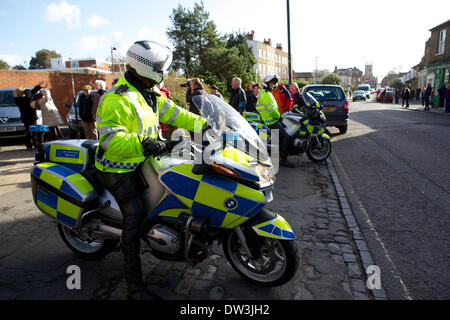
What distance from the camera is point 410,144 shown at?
9.22m

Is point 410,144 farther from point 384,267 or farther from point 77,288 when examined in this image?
point 77,288

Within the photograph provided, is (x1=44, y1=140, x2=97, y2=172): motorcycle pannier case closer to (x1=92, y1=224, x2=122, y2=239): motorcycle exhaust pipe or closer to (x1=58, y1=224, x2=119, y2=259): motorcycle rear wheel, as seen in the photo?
(x1=92, y1=224, x2=122, y2=239): motorcycle exhaust pipe

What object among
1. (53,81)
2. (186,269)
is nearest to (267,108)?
(186,269)

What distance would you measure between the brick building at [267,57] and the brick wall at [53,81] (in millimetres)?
40838

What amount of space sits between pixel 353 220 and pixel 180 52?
33.0m

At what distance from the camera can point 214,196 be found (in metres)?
2.57

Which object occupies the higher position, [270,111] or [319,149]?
[270,111]

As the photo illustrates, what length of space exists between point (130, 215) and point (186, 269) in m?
0.92

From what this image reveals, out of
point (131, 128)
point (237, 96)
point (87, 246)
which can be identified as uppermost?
point (237, 96)

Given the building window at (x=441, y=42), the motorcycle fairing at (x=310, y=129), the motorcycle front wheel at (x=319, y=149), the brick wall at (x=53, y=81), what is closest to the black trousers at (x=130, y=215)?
the motorcycle fairing at (x=310, y=129)

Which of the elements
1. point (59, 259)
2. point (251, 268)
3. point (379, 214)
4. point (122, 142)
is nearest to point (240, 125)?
point (122, 142)

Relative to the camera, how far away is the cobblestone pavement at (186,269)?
2826mm

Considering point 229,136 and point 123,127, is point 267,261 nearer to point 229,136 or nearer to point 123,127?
point 229,136

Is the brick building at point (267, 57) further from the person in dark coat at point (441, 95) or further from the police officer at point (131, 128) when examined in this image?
the police officer at point (131, 128)
